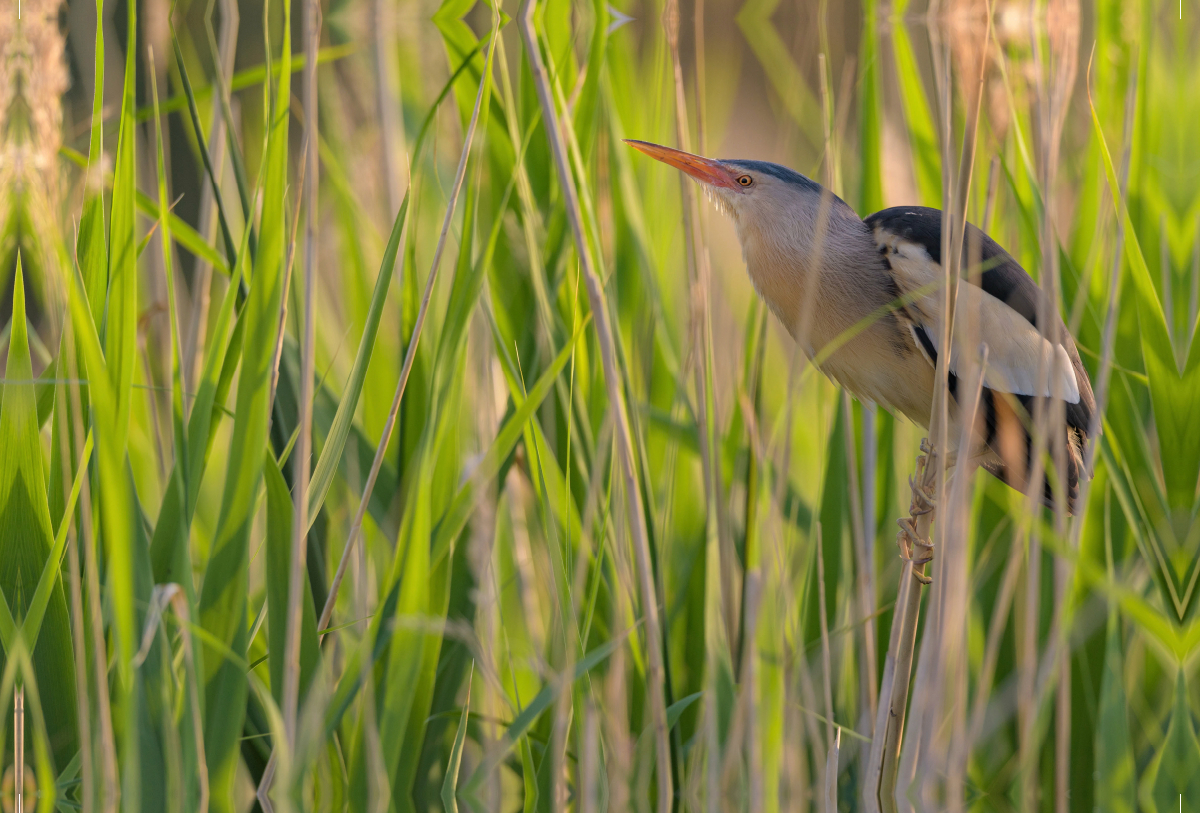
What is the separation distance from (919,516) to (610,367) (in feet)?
1.30

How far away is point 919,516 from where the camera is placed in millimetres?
977

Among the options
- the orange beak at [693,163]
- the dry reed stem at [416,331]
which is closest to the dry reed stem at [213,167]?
the dry reed stem at [416,331]

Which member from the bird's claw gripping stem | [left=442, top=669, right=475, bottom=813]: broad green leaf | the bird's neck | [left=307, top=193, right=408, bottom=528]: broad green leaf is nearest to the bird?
the bird's neck

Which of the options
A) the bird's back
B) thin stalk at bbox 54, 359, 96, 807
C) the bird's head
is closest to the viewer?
thin stalk at bbox 54, 359, 96, 807

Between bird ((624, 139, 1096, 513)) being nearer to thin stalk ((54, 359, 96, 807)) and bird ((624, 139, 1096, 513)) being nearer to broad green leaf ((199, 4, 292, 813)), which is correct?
broad green leaf ((199, 4, 292, 813))

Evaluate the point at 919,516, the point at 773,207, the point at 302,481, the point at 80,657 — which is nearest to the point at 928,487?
the point at 919,516

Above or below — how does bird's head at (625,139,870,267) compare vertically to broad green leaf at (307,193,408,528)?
above

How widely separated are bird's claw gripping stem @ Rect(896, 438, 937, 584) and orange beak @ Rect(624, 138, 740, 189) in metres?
0.39

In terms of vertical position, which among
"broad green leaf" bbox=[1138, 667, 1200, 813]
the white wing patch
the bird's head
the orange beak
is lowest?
"broad green leaf" bbox=[1138, 667, 1200, 813]

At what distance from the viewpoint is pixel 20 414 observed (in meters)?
0.87

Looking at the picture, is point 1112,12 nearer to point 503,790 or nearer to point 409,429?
point 409,429

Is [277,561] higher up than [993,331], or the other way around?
[993,331]

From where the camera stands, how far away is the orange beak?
1.10 metres

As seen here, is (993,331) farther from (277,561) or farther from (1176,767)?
(277,561)
